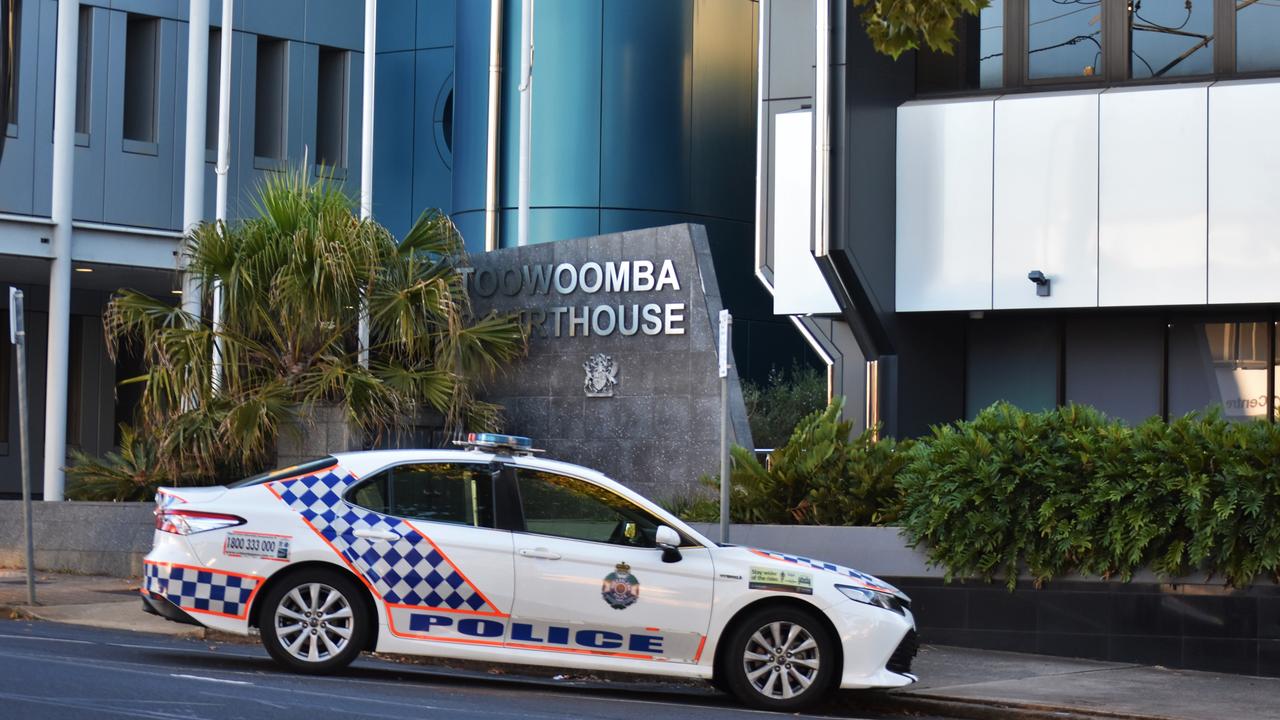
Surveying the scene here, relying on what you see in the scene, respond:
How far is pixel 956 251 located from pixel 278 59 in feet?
42.6

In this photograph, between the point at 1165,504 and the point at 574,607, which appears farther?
the point at 1165,504

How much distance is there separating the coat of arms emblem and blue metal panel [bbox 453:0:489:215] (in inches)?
351

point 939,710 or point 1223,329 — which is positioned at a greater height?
point 1223,329

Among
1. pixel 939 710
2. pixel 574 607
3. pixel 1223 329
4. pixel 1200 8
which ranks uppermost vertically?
pixel 1200 8

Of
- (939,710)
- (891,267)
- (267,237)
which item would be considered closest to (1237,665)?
(939,710)

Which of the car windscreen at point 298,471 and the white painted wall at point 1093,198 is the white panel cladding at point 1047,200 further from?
the car windscreen at point 298,471

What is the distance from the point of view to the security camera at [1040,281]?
1838cm

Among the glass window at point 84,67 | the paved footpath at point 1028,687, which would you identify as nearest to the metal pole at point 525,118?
the glass window at point 84,67

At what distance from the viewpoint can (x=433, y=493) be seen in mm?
11133

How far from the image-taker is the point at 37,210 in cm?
2395

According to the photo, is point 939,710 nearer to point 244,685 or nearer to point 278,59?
point 244,685

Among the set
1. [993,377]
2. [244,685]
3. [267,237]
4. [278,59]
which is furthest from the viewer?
[278,59]

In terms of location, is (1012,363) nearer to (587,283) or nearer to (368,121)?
(587,283)

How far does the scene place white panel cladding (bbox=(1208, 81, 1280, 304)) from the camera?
1744 centimetres
